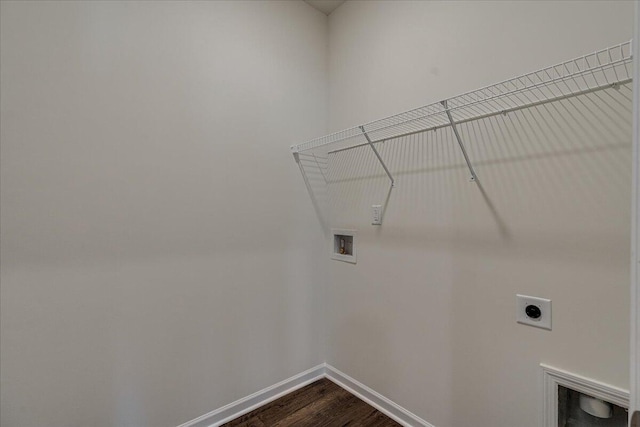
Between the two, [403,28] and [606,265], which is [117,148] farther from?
[606,265]

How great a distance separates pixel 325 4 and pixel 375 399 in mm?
2722

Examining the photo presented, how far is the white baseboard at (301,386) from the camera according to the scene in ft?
5.38

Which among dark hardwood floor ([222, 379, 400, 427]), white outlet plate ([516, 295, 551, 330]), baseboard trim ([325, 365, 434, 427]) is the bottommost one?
dark hardwood floor ([222, 379, 400, 427])

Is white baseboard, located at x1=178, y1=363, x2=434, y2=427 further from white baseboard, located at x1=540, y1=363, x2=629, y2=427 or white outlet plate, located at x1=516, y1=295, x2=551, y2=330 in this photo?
white outlet plate, located at x1=516, y1=295, x2=551, y2=330

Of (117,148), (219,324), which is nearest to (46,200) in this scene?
(117,148)

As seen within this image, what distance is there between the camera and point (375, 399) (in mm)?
1824

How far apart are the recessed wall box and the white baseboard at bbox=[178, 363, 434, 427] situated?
814 mm

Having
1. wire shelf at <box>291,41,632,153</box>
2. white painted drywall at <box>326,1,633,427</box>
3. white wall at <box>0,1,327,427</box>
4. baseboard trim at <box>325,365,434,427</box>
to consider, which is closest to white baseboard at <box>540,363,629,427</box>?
white painted drywall at <box>326,1,633,427</box>

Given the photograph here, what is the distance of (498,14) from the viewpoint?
4.31 feet

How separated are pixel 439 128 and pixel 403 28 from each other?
69 cm

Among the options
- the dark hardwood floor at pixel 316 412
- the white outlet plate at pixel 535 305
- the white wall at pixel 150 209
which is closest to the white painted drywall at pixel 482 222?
the white outlet plate at pixel 535 305

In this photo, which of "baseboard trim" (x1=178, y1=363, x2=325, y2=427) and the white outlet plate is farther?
"baseboard trim" (x1=178, y1=363, x2=325, y2=427)

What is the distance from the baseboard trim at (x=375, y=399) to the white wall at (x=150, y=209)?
0.70 feet

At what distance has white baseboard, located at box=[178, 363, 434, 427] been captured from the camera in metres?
1.64
